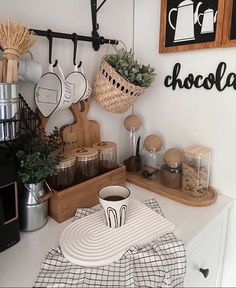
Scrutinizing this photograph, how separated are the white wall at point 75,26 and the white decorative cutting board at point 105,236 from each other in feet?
1.29

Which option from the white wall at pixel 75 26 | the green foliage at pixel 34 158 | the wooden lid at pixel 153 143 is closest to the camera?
the green foliage at pixel 34 158

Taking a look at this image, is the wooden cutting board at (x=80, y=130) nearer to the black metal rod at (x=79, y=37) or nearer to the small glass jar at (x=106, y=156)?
the small glass jar at (x=106, y=156)

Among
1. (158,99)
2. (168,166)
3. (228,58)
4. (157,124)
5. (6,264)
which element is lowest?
(6,264)

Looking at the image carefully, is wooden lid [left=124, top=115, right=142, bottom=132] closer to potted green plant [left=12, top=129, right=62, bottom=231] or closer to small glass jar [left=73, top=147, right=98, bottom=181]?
small glass jar [left=73, top=147, right=98, bottom=181]

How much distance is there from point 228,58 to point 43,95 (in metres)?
0.64

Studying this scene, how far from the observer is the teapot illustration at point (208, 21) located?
2.79 ft

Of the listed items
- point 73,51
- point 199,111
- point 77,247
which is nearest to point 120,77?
point 73,51

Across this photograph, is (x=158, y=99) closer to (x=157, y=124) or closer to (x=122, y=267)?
(x=157, y=124)

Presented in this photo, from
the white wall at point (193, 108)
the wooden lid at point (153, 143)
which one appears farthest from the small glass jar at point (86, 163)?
the white wall at point (193, 108)

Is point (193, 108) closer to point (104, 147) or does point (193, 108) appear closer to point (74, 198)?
point (104, 147)

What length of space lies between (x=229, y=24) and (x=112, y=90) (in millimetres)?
440

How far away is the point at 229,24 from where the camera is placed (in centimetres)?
82

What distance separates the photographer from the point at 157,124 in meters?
1.13

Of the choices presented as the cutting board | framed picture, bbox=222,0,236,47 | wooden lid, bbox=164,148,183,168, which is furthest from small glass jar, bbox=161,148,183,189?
framed picture, bbox=222,0,236,47
